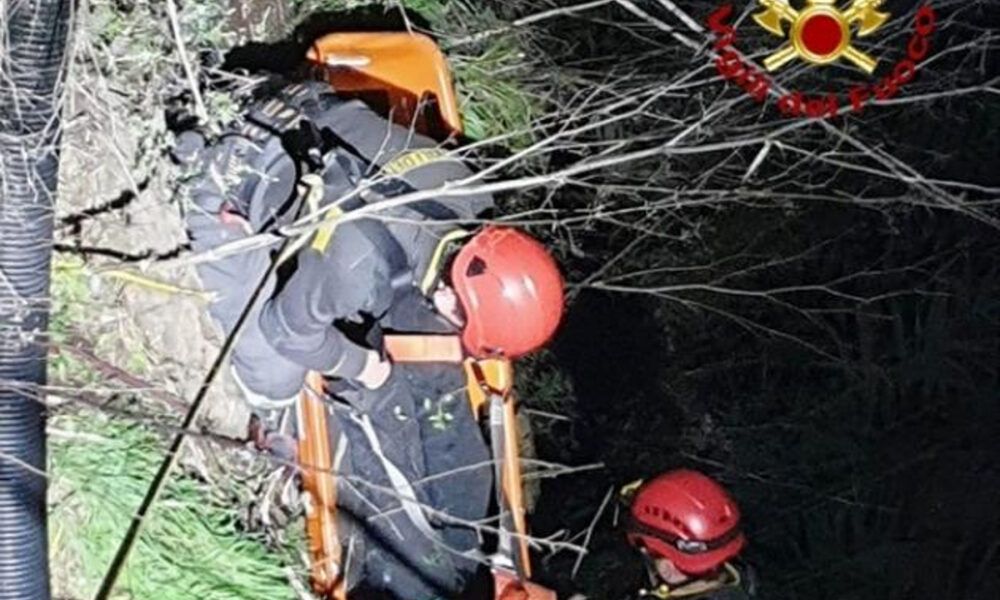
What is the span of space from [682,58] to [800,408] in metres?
1.61

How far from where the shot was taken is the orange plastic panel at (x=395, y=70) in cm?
463

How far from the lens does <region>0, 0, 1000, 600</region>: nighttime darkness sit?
3.61m

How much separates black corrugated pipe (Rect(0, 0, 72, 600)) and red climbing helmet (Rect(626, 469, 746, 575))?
1.86m

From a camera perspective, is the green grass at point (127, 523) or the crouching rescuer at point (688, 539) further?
the crouching rescuer at point (688, 539)

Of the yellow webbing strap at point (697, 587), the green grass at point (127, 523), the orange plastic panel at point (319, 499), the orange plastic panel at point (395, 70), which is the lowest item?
the yellow webbing strap at point (697, 587)

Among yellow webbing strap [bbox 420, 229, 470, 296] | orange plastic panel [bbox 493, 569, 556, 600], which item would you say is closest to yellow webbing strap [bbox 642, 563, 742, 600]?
orange plastic panel [bbox 493, 569, 556, 600]

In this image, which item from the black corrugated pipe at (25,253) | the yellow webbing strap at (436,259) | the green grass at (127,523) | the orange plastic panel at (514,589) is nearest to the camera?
the black corrugated pipe at (25,253)

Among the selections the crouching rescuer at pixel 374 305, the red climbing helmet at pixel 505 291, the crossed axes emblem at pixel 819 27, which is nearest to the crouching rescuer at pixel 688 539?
the crouching rescuer at pixel 374 305

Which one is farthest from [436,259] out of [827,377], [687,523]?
[827,377]

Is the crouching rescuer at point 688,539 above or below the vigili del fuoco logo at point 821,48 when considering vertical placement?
below

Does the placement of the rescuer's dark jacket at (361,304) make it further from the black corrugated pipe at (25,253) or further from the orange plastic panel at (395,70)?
the black corrugated pipe at (25,253)

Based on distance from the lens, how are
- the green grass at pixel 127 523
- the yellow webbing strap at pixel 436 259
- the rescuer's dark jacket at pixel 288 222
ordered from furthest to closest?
the yellow webbing strap at pixel 436 259
the rescuer's dark jacket at pixel 288 222
the green grass at pixel 127 523

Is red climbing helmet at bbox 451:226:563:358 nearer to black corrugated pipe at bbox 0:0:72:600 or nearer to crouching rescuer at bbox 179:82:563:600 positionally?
crouching rescuer at bbox 179:82:563:600

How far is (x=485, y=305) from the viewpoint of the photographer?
4.30 m
